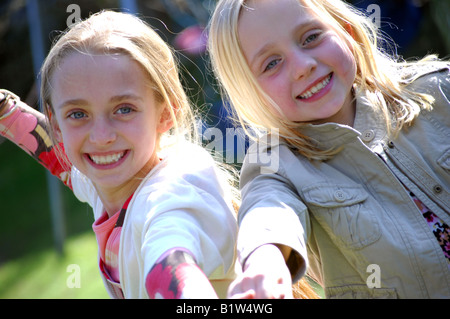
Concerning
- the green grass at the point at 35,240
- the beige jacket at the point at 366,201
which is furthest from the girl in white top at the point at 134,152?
the green grass at the point at 35,240

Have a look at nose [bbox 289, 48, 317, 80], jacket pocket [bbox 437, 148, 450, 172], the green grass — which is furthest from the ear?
the green grass

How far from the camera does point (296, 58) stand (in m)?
1.51

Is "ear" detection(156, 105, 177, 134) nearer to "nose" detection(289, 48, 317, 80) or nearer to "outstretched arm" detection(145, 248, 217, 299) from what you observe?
"nose" detection(289, 48, 317, 80)

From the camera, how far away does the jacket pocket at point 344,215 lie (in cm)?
141

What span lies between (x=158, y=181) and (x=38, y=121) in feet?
2.53

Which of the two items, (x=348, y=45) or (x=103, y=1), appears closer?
(x=348, y=45)

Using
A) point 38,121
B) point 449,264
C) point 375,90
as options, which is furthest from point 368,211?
point 38,121

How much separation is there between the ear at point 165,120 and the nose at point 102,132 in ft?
0.57

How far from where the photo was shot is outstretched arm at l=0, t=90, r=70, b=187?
1.99 meters

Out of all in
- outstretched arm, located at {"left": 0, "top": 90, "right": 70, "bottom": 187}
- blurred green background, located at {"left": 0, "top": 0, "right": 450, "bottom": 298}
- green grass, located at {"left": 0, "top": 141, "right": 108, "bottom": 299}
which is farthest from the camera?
blurred green background, located at {"left": 0, "top": 0, "right": 450, "bottom": 298}

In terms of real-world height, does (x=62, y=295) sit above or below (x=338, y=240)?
above

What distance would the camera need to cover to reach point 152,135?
1.52 meters

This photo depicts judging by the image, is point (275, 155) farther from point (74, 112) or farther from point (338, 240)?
point (74, 112)

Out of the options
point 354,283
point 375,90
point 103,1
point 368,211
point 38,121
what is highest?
point 103,1
